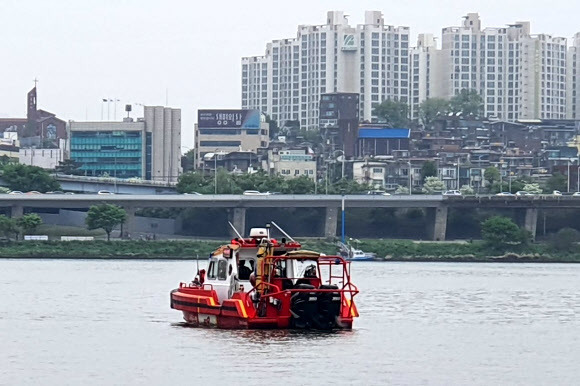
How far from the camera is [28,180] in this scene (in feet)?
586

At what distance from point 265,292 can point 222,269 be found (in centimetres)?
331

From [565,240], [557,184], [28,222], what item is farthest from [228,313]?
[557,184]

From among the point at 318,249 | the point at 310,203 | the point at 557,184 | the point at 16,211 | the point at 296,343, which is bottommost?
the point at 296,343

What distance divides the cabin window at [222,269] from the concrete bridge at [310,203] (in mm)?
93972

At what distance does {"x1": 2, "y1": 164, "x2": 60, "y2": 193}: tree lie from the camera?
178625 millimetres

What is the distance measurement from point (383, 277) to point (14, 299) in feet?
116

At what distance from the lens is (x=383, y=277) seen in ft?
334

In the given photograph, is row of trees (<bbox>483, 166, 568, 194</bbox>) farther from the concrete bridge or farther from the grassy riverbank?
the grassy riverbank

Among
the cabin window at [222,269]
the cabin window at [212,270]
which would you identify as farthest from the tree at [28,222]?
the cabin window at [222,269]

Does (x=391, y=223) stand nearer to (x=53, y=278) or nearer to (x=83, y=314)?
(x=53, y=278)

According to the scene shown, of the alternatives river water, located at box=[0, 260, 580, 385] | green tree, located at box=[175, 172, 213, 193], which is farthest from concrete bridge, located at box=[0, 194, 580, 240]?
river water, located at box=[0, 260, 580, 385]

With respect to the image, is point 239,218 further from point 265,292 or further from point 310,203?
point 265,292

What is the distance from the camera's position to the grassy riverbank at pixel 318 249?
13600cm

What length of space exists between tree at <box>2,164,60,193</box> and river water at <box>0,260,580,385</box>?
95639 mm
